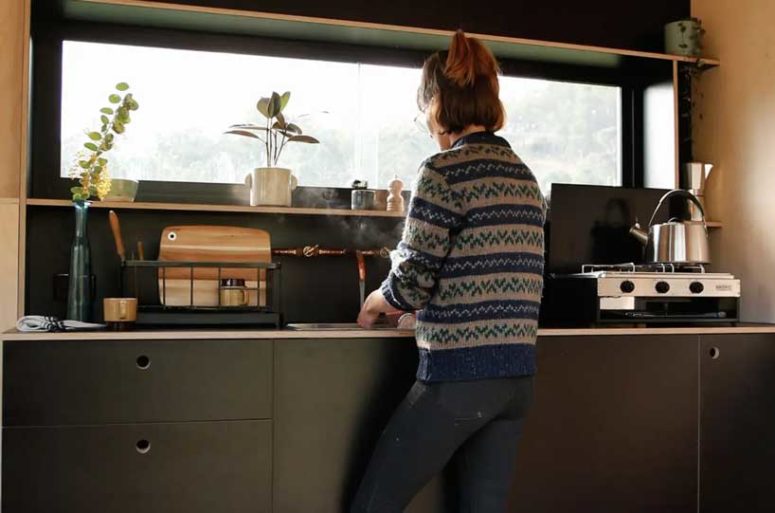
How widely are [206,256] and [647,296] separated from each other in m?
1.33

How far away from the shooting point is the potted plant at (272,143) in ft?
7.86

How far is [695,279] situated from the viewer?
2.36 meters

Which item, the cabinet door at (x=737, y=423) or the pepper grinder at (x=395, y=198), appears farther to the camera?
the pepper grinder at (x=395, y=198)

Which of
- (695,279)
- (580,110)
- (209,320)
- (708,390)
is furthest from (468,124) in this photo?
(580,110)

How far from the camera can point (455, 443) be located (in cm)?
166

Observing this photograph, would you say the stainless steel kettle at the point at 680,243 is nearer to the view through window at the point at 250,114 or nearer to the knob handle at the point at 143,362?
the view through window at the point at 250,114

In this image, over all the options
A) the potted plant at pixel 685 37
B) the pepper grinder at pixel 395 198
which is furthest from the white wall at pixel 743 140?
the pepper grinder at pixel 395 198

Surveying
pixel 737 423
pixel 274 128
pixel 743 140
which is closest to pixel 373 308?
pixel 274 128

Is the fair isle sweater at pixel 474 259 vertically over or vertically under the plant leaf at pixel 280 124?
under

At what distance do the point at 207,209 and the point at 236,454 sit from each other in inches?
30.7

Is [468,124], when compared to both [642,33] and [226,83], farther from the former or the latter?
[642,33]

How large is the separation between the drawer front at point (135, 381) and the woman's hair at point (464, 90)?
2.50 feet

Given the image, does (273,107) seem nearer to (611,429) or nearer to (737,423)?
(611,429)

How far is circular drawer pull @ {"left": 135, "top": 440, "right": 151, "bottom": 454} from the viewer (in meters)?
1.92
